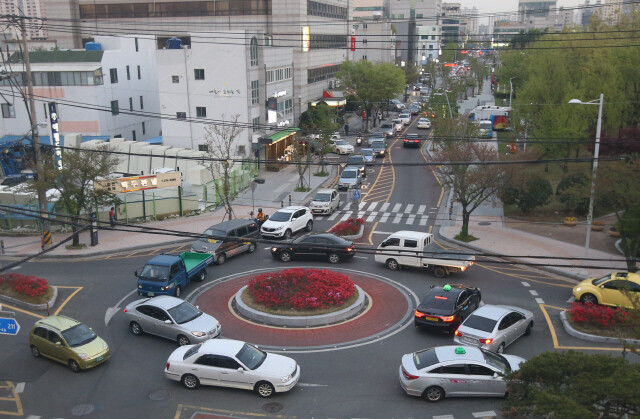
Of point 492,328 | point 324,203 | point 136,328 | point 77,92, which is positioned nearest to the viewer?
point 492,328

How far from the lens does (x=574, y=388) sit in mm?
11391

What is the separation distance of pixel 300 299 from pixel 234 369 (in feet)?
19.1

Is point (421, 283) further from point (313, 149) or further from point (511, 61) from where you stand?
point (511, 61)

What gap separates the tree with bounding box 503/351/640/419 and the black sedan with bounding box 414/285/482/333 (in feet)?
24.9

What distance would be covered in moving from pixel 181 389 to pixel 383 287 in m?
10.9

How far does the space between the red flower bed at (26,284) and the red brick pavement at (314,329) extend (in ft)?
20.6

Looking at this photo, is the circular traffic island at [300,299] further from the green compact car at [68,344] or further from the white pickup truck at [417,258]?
the green compact car at [68,344]

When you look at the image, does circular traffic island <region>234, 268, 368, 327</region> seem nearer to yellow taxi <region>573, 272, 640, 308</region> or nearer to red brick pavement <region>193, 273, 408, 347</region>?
red brick pavement <region>193, 273, 408, 347</region>

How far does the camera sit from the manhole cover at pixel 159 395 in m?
16.4

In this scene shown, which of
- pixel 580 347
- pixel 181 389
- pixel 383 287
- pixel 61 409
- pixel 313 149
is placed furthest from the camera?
pixel 313 149

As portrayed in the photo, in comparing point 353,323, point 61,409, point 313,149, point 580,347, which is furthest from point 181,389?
point 313,149

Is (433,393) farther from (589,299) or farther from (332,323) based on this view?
(589,299)

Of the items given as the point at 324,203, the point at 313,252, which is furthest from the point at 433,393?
the point at 324,203

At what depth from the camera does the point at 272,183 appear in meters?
47.1
